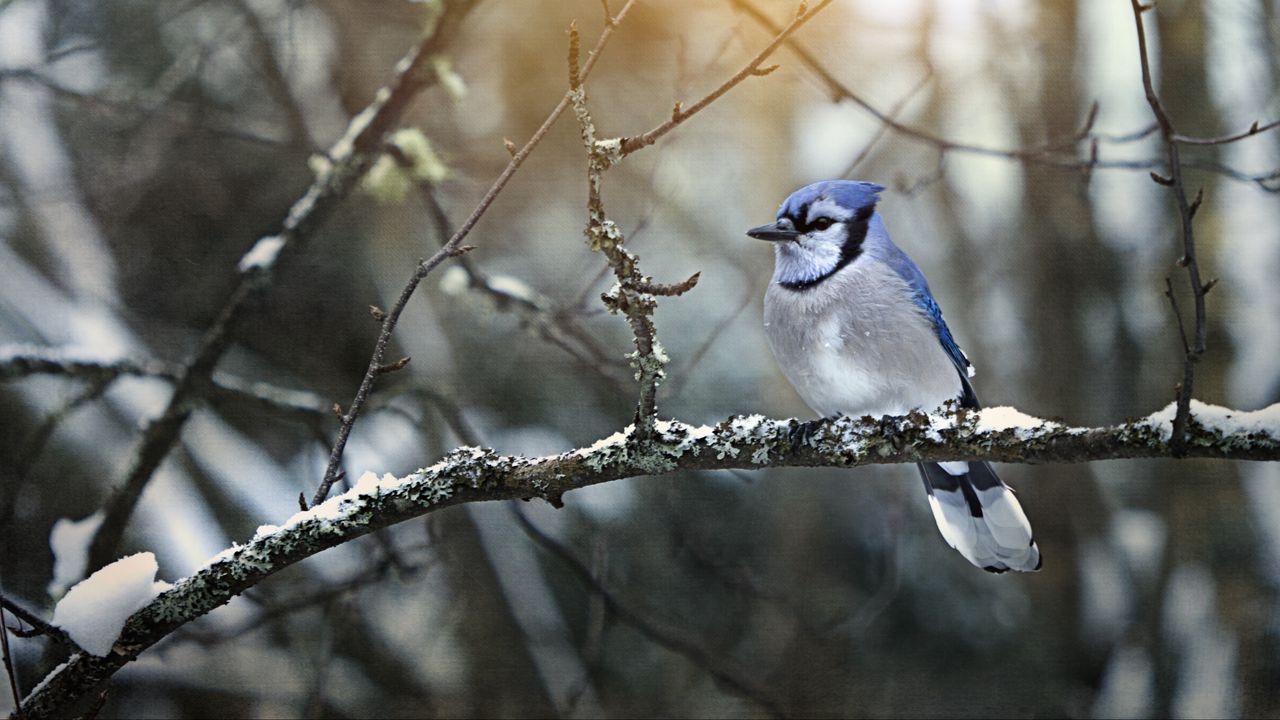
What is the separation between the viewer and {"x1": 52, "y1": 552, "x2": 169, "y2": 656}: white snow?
0.91m

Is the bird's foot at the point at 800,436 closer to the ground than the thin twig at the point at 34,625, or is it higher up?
higher up

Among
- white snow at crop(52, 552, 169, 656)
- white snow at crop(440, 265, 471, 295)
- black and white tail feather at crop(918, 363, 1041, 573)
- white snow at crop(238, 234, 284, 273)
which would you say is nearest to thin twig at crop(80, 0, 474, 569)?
white snow at crop(238, 234, 284, 273)

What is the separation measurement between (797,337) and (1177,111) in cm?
147

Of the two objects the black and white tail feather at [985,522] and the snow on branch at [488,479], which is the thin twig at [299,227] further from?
the black and white tail feather at [985,522]

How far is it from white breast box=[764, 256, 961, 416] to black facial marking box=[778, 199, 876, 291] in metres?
0.01

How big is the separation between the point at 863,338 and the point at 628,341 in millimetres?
1064

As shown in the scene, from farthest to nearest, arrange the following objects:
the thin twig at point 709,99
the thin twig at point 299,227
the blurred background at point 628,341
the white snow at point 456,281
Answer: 1. the blurred background at point 628,341
2. the white snow at point 456,281
3. the thin twig at point 299,227
4. the thin twig at point 709,99

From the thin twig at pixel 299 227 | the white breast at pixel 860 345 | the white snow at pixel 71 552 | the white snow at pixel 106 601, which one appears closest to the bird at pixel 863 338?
the white breast at pixel 860 345

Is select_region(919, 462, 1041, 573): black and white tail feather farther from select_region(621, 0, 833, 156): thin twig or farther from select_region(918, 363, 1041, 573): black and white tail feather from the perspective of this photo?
select_region(621, 0, 833, 156): thin twig

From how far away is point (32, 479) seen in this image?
172cm

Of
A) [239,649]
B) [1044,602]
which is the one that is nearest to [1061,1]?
[1044,602]

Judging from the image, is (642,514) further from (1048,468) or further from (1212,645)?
(1212,645)

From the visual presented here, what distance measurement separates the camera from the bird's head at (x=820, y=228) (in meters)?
1.29

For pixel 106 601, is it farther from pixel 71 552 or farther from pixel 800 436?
pixel 800 436
